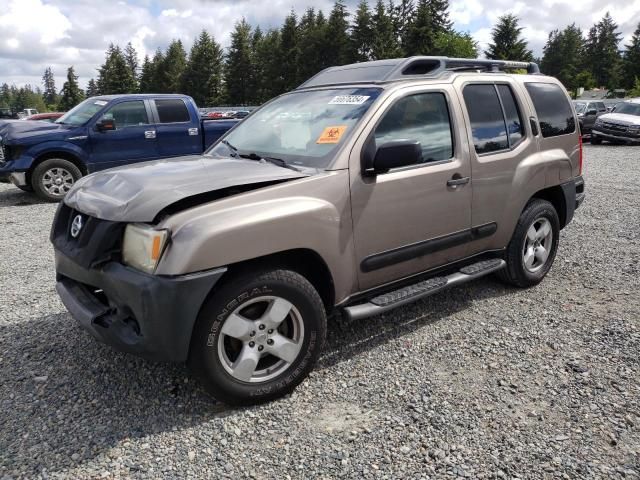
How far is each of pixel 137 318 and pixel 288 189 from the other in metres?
1.07

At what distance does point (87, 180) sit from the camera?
132 inches

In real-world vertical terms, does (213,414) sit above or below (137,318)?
below

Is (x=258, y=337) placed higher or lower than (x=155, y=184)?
lower

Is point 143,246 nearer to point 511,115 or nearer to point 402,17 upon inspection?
point 511,115

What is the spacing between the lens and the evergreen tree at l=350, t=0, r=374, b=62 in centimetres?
5331

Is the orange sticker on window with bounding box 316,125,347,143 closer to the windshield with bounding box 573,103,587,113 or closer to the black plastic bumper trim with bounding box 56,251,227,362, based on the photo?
the black plastic bumper trim with bounding box 56,251,227,362

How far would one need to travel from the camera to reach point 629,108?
19.9m

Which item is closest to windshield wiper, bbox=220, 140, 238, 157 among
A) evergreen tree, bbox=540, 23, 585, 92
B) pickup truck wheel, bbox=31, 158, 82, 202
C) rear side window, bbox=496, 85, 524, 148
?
rear side window, bbox=496, 85, 524, 148

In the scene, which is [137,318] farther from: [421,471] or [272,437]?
[421,471]

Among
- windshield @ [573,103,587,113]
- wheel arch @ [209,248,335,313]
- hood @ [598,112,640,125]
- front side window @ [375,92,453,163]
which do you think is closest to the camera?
wheel arch @ [209,248,335,313]

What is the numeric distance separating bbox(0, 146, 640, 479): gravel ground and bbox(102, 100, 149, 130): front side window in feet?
18.5

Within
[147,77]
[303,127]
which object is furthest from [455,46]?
[303,127]

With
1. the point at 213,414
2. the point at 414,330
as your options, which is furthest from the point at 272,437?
the point at 414,330

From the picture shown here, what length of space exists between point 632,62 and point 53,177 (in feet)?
232
